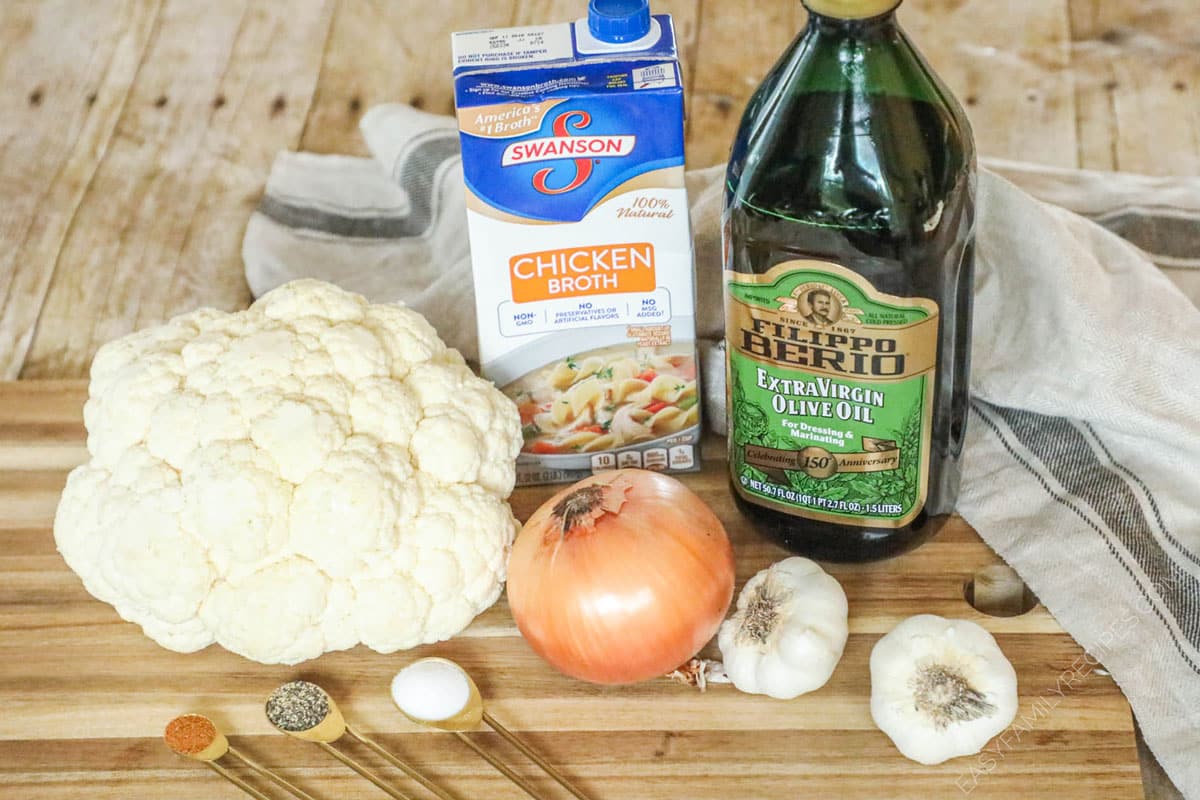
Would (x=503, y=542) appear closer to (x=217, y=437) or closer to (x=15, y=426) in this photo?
(x=217, y=437)

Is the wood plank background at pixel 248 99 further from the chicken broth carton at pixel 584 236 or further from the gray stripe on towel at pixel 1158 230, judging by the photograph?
the chicken broth carton at pixel 584 236

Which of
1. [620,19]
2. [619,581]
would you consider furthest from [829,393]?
[620,19]

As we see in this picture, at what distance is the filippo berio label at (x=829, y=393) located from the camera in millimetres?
925

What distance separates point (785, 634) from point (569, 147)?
1.26 feet

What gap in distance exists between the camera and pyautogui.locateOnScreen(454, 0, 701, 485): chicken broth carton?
966 mm

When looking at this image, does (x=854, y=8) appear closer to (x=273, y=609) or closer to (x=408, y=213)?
(x=273, y=609)

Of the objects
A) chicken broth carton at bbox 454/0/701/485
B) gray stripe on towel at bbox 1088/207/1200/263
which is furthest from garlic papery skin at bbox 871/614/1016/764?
gray stripe on towel at bbox 1088/207/1200/263

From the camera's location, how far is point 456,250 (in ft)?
4.57

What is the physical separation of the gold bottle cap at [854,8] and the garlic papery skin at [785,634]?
0.40m

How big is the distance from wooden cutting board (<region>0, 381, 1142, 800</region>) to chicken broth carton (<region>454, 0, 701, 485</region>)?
151 millimetres

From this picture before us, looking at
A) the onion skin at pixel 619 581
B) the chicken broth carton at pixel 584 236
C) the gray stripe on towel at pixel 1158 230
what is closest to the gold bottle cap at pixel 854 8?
the chicken broth carton at pixel 584 236

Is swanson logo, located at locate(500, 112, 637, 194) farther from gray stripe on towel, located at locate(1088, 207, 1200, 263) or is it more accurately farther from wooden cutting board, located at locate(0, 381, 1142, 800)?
gray stripe on towel, located at locate(1088, 207, 1200, 263)

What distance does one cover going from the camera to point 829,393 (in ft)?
3.19

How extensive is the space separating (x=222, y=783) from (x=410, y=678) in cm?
15
